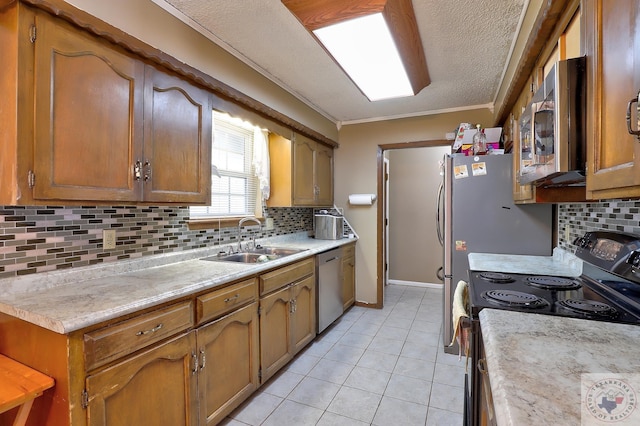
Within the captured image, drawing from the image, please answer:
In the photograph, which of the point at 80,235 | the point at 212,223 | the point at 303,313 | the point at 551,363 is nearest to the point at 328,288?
the point at 303,313

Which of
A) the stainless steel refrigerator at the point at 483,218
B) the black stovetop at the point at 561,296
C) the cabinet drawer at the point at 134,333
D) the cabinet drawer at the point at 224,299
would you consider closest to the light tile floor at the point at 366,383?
the stainless steel refrigerator at the point at 483,218

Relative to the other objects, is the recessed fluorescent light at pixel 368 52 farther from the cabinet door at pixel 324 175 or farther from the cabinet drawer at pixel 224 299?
the cabinet drawer at pixel 224 299

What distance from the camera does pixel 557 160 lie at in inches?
39.4

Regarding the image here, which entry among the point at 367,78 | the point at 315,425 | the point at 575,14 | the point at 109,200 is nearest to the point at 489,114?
the point at 367,78

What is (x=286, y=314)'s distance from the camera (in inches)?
93.3

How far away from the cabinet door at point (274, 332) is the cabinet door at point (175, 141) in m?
0.82

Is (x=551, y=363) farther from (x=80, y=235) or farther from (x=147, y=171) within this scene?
(x=80, y=235)

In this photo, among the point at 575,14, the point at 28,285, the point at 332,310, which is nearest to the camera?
the point at 575,14

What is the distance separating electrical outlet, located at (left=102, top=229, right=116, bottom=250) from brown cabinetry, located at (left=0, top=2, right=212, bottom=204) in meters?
0.34

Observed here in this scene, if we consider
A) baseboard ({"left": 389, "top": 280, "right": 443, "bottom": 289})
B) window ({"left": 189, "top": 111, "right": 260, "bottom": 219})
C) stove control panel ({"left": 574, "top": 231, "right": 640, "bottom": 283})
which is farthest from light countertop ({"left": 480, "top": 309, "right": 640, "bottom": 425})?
baseboard ({"left": 389, "top": 280, "right": 443, "bottom": 289})

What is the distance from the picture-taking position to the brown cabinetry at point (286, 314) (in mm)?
2111

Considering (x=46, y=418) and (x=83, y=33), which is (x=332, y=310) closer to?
(x=46, y=418)

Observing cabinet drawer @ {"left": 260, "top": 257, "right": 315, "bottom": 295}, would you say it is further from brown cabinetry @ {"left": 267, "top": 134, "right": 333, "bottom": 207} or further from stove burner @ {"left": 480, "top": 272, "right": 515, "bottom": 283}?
stove burner @ {"left": 480, "top": 272, "right": 515, "bottom": 283}

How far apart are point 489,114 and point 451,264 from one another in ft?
5.81
